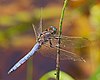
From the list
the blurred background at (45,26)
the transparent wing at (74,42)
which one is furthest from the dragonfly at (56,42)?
the blurred background at (45,26)

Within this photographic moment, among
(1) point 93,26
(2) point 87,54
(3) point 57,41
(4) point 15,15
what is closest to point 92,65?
(2) point 87,54

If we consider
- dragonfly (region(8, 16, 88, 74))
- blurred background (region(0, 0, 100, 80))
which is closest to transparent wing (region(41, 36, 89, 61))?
dragonfly (region(8, 16, 88, 74))

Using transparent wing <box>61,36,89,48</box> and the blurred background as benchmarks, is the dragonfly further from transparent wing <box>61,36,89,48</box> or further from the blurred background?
the blurred background

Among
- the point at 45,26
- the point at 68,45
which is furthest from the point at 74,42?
the point at 45,26

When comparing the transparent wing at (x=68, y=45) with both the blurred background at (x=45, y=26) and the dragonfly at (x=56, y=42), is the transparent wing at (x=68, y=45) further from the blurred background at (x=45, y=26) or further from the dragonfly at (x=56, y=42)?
the blurred background at (x=45, y=26)

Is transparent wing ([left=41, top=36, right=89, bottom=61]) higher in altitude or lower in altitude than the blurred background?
higher

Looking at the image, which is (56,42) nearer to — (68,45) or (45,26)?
(68,45)

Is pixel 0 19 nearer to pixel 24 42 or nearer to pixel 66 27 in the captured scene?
pixel 24 42

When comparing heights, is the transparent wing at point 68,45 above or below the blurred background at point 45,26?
above
